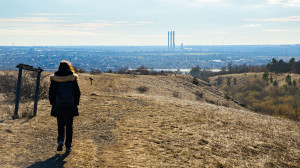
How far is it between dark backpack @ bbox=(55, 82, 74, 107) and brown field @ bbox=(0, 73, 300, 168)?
126 cm

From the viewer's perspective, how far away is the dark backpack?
746 cm

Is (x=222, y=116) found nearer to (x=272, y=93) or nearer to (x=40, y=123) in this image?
(x=40, y=123)

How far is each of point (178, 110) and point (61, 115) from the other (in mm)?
8459

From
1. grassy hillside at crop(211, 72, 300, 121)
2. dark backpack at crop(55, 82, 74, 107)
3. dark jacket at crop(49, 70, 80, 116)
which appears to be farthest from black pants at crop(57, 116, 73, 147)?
grassy hillside at crop(211, 72, 300, 121)

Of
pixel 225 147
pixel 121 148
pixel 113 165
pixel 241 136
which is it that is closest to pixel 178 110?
pixel 241 136

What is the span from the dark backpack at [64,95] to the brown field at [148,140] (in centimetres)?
126

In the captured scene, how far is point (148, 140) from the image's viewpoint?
31.4 ft

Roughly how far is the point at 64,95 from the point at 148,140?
3.20 m

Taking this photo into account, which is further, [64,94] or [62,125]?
[62,125]

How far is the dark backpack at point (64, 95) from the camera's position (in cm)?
746

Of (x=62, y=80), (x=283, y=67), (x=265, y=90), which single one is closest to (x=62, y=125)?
(x=62, y=80)

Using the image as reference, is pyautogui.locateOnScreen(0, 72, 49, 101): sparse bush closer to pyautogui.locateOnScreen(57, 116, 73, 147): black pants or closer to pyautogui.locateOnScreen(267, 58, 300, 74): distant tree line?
pyautogui.locateOnScreen(57, 116, 73, 147): black pants

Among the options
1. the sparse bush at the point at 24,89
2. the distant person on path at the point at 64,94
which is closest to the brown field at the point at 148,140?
the distant person on path at the point at 64,94

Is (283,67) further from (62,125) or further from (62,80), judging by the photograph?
(62,80)
